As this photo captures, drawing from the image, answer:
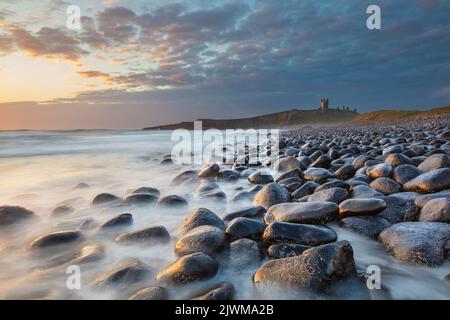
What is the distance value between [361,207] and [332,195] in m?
0.48

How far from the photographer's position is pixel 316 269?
5.26 ft

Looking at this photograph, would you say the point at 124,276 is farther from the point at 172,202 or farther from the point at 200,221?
the point at 172,202

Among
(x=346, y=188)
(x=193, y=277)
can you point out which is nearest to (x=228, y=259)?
(x=193, y=277)

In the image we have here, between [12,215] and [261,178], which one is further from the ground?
[261,178]

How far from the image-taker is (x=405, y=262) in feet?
6.21

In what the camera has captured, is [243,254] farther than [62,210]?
No

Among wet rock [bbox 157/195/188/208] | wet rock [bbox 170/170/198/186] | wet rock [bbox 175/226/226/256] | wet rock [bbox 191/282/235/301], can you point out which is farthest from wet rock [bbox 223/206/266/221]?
wet rock [bbox 170/170/198/186]

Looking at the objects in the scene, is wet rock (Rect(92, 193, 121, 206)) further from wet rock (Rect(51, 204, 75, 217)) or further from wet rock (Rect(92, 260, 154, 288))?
wet rock (Rect(92, 260, 154, 288))

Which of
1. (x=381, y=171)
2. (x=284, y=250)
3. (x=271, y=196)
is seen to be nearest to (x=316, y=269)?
(x=284, y=250)

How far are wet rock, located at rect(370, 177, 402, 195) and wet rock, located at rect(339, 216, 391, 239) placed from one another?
876 mm

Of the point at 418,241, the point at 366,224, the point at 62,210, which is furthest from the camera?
the point at 62,210

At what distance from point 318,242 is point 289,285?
0.53 meters

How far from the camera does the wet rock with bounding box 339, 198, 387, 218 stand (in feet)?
7.73
